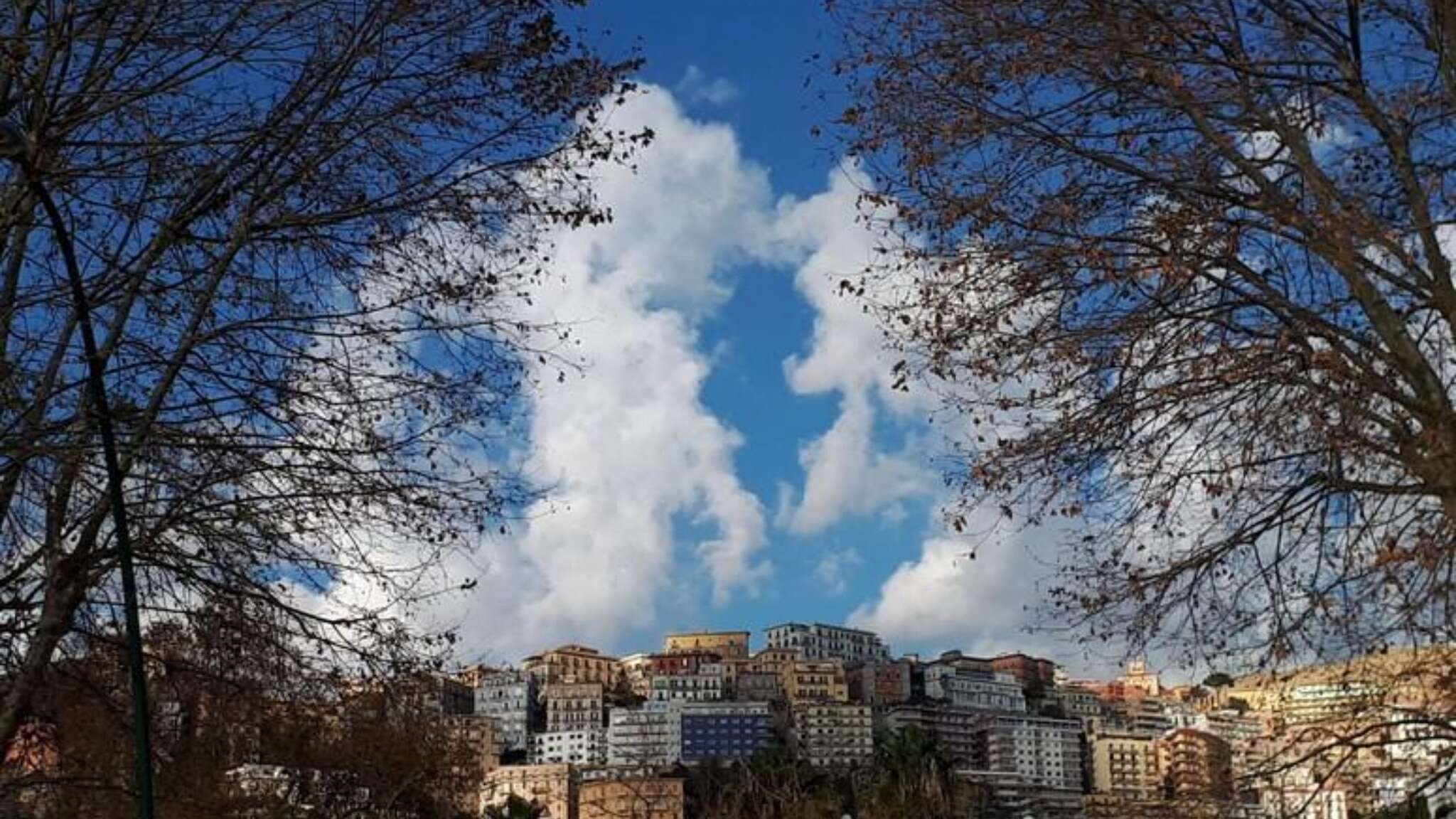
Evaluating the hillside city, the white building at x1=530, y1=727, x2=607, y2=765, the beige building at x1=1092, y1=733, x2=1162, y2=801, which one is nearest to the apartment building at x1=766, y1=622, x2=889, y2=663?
the hillside city

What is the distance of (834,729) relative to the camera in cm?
11312

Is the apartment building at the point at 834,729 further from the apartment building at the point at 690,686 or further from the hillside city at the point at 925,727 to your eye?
the apartment building at the point at 690,686

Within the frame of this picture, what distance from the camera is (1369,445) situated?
9062 millimetres

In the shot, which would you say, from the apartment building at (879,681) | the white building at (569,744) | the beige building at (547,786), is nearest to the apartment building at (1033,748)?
the apartment building at (879,681)

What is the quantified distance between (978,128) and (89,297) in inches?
216

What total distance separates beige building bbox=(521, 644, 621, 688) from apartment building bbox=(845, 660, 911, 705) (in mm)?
22560

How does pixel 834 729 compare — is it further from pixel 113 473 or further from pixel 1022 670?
pixel 113 473

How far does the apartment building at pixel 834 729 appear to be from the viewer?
100 metres

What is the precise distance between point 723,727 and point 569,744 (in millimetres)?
14111

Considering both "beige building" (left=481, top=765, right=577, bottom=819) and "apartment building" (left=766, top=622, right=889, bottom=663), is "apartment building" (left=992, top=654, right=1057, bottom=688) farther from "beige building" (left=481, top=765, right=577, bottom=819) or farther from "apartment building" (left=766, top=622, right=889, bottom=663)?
"beige building" (left=481, top=765, right=577, bottom=819)

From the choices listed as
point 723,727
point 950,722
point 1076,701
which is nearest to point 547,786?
point 723,727

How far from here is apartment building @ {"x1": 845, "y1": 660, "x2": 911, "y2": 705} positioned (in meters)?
145

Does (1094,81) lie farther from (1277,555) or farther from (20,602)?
(20,602)

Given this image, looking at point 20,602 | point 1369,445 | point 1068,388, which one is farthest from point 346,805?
point 1369,445
